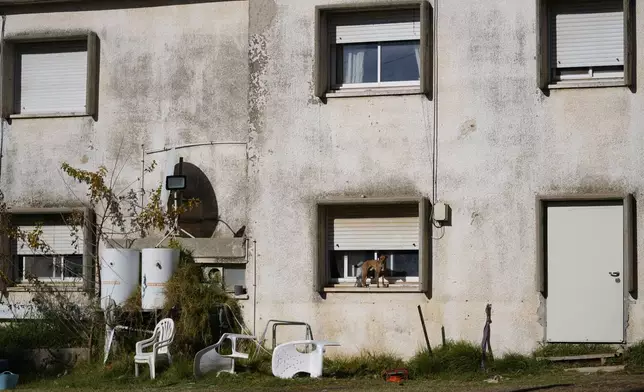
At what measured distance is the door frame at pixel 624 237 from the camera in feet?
54.4

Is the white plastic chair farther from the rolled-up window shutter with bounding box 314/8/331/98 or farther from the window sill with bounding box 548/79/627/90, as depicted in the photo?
the window sill with bounding box 548/79/627/90

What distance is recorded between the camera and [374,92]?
17938mm

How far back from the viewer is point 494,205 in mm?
17312

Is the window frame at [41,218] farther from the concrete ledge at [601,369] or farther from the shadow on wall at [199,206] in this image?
the concrete ledge at [601,369]

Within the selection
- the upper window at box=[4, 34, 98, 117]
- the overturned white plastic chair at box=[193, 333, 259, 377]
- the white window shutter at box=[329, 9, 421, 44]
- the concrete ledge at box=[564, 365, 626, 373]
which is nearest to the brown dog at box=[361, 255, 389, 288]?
the overturned white plastic chair at box=[193, 333, 259, 377]

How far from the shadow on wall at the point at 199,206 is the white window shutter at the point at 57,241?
1.88 meters

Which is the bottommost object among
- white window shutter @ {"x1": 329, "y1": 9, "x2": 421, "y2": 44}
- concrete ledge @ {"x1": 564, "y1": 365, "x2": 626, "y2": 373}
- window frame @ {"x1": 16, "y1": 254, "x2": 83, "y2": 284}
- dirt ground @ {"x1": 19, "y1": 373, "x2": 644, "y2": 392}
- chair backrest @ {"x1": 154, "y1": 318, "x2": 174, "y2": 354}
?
dirt ground @ {"x1": 19, "y1": 373, "x2": 644, "y2": 392}

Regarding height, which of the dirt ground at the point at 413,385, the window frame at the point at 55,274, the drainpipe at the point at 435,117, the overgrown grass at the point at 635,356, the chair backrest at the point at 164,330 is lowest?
the dirt ground at the point at 413,385

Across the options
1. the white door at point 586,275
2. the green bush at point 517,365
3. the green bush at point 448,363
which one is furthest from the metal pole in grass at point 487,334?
the white door at point 586,275

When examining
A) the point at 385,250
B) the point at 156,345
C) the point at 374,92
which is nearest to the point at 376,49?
the point at 374,92

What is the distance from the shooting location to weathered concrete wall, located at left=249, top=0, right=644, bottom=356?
55.9 ft

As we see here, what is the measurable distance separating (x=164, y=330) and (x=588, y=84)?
23.4 feet

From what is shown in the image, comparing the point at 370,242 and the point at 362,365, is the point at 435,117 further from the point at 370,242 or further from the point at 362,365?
the point at 362,365

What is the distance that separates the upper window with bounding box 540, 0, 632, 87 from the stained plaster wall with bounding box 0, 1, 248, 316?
15.7 feet
